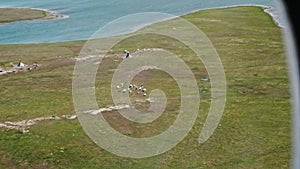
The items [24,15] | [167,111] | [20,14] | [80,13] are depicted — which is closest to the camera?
[167,111]

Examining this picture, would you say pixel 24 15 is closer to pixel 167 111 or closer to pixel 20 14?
pixel 20 14

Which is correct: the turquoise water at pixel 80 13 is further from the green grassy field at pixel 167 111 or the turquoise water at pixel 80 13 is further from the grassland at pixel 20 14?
the green grassy field at pixel 167 111

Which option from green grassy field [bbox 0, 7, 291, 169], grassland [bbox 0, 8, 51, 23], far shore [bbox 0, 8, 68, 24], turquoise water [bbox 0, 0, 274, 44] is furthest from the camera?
grassland [bbox 0, 8, 51, 23]

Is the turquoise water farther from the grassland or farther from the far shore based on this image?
the grassland

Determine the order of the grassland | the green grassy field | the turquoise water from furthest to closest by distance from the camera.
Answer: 1. the grassland
2. the turquoise water
3. the green grassy field

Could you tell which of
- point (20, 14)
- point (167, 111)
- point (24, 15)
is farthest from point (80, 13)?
point (167, 111)

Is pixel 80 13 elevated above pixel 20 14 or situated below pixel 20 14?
above

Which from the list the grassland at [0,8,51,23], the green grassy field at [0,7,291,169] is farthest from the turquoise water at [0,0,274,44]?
the green grassy field at [0,7,291,169]
